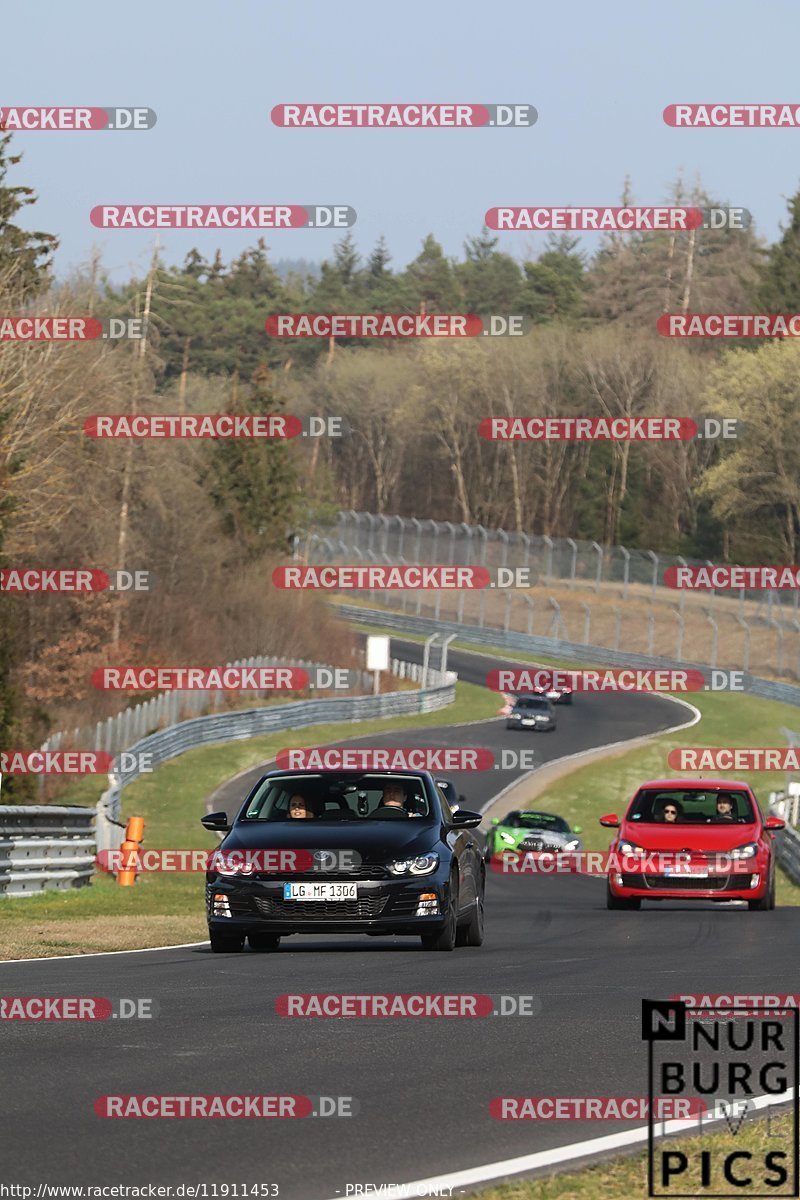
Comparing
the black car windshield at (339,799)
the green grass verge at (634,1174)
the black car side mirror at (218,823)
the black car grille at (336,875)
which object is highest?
the green grass verge at (634,1174)

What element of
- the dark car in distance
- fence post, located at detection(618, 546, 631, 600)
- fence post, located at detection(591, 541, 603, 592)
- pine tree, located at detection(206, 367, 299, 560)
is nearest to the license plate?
the dark car in distance

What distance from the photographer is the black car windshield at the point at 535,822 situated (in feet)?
121

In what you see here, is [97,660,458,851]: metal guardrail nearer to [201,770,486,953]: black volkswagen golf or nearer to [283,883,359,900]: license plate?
[201,770,486,953]: black volkswagen golf

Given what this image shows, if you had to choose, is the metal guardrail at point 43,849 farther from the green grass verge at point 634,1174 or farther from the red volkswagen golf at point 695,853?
the green grass verge at point 634,1174

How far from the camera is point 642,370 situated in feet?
383

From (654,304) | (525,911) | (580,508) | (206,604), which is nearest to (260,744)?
(206,604)

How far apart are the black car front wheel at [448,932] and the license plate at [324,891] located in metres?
0.79

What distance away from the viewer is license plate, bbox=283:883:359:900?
14789mm

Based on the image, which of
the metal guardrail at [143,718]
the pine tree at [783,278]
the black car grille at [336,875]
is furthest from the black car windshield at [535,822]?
the pine tree at [783,278]

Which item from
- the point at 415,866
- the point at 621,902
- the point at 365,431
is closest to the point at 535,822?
the point at 621,902

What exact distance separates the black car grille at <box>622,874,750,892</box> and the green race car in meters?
14.1

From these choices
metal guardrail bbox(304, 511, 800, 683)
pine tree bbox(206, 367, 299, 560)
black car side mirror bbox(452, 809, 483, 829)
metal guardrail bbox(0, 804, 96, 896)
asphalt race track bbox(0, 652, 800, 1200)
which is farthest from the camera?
pine tree bbox(206, 367, 299, 560)

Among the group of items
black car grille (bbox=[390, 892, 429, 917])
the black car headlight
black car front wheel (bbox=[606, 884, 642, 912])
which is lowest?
black car front wheel (bbox=[606, 884, 642, 912])

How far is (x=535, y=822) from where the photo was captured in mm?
37094
